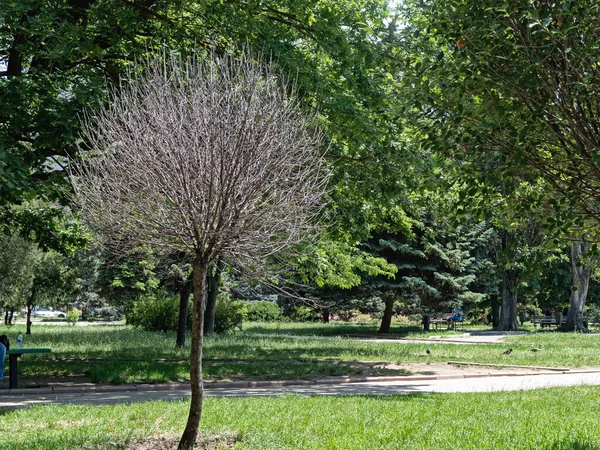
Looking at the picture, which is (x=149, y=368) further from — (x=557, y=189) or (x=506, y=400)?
(x=557, y=189)

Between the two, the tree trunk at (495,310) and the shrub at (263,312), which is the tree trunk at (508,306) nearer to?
the tree trunk at (495,310)

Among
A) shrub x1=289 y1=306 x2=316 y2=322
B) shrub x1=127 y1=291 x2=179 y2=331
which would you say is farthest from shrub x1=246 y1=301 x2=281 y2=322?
shrub x1=127 y1=291 x2=179 y2=331

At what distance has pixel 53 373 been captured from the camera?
15.3 metres

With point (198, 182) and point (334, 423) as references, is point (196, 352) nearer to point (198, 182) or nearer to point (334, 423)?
point (198, 182)

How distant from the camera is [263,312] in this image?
180ft

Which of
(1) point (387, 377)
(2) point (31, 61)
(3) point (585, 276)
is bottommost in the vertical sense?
(1) point (387, 377)

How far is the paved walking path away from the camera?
12055 mm

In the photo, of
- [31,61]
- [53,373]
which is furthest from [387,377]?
[31,61]

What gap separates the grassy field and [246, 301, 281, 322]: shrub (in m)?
43.1

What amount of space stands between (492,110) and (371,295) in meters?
31.0

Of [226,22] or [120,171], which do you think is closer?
[120,171]

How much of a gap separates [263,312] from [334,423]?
46.3 metres

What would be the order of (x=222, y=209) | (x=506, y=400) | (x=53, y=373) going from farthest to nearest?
1. (x=53, y=373)
2. (x=506, y=400)
3. (x=222, y=209)

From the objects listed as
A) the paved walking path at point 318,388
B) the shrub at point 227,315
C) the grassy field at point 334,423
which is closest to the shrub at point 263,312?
the shrub at point 227,315
